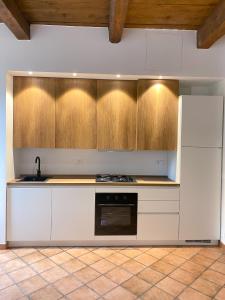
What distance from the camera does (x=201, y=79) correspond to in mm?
3318

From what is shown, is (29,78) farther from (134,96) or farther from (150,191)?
(150,191)

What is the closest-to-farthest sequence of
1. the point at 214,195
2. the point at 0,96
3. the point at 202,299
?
the point at 202,299 → the point at 0,96 → the point at 214,195

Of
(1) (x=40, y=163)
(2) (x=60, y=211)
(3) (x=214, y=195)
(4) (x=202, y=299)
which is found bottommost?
(4) (x=202, y=299)

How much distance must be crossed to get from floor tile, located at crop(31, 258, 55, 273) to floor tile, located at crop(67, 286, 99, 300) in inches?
21.3

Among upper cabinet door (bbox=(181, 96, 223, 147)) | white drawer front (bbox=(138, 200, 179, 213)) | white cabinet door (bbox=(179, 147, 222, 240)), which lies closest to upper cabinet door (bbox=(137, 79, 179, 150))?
upper cabinet door (bbox=(181, 96, 223, 147))

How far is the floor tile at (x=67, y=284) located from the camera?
2.31 metres

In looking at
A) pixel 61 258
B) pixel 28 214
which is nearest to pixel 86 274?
pixel 61 258

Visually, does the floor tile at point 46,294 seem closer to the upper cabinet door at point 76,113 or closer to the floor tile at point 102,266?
the floor tile at point 102,266

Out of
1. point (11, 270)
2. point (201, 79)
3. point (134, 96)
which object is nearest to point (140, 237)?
point (11, 270)

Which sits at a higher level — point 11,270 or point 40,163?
point 40,163

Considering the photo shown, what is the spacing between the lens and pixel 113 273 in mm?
2613

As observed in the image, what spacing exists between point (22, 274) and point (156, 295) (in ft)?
4.52

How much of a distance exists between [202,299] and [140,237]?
1139 mm

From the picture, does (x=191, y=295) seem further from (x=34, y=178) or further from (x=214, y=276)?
(x=34, y=178)
